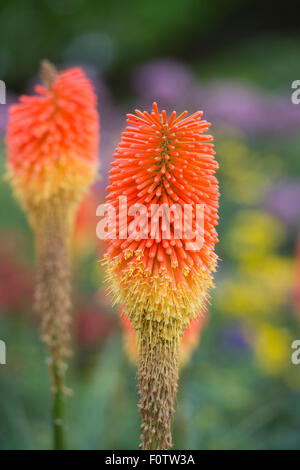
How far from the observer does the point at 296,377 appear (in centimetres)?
438

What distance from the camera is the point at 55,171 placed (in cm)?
237

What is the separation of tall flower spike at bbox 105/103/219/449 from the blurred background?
0.58 m

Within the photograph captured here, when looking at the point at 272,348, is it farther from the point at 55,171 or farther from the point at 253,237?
the point at 55,171

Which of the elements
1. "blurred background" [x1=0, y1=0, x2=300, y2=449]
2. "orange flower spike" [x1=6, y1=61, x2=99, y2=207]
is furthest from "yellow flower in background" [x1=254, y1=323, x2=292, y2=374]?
"orange flower spike" [x1=6, y1=61, x2=99, y2=207]

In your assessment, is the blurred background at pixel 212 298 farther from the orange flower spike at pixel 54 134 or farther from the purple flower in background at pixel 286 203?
the orange flower spike at pixel 54 134

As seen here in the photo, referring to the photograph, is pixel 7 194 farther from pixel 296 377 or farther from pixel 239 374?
pixel 296 377

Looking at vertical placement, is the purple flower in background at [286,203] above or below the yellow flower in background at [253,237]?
above

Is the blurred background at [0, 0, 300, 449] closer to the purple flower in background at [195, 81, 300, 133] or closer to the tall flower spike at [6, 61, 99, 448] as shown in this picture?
the purple flower in background at [195, 81, 300, 133]

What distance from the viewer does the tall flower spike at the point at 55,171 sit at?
7.63 feet

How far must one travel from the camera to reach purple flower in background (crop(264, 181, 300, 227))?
6836 millimetres

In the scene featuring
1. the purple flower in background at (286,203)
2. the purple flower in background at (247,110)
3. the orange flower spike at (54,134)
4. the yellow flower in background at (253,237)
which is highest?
the purple flower in background at (247,110)

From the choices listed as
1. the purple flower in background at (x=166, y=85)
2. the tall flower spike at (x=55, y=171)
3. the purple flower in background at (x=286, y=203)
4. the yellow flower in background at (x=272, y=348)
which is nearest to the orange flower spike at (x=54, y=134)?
the tall flower spike at (x=55, y=171)

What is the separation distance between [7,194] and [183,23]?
9897mm

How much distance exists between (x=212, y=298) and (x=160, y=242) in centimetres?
328
